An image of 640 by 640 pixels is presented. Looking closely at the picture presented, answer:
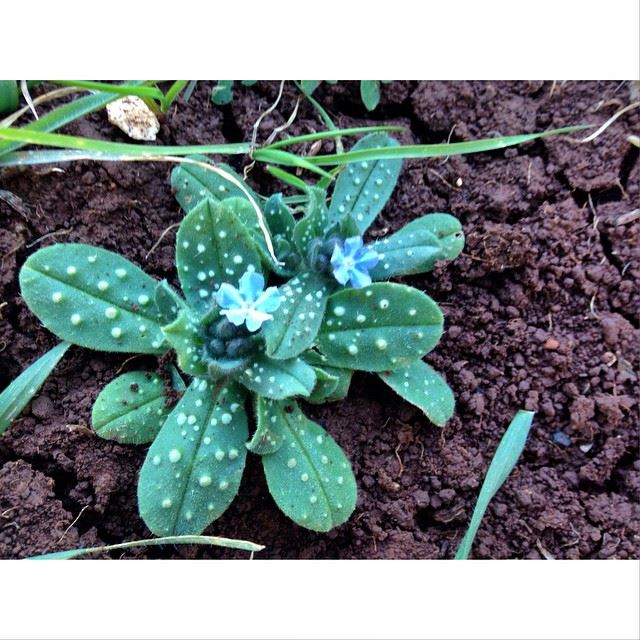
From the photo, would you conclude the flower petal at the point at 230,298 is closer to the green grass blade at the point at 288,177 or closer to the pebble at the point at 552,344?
the green grass blade at the point at 288,177

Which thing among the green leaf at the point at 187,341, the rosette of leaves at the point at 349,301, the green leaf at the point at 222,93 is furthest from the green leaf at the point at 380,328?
the green leaf at the point at 222,93

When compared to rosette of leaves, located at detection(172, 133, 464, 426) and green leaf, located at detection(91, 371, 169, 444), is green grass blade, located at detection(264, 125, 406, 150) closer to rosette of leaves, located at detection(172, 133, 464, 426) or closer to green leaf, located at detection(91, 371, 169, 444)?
rosette of leaves, located at detection(172, 133, 464, 426)

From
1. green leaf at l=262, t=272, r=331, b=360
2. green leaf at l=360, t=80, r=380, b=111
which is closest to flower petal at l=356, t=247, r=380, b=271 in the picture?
green leaf at l=262, t=272, r=331, b=360

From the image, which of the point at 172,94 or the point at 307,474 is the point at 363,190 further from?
the point at 307,474

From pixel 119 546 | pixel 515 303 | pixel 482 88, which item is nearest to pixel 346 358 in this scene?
pixel 515 303

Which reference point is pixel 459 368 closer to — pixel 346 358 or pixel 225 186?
pixel 346 358

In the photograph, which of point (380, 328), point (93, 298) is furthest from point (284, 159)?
point (93, 298)
